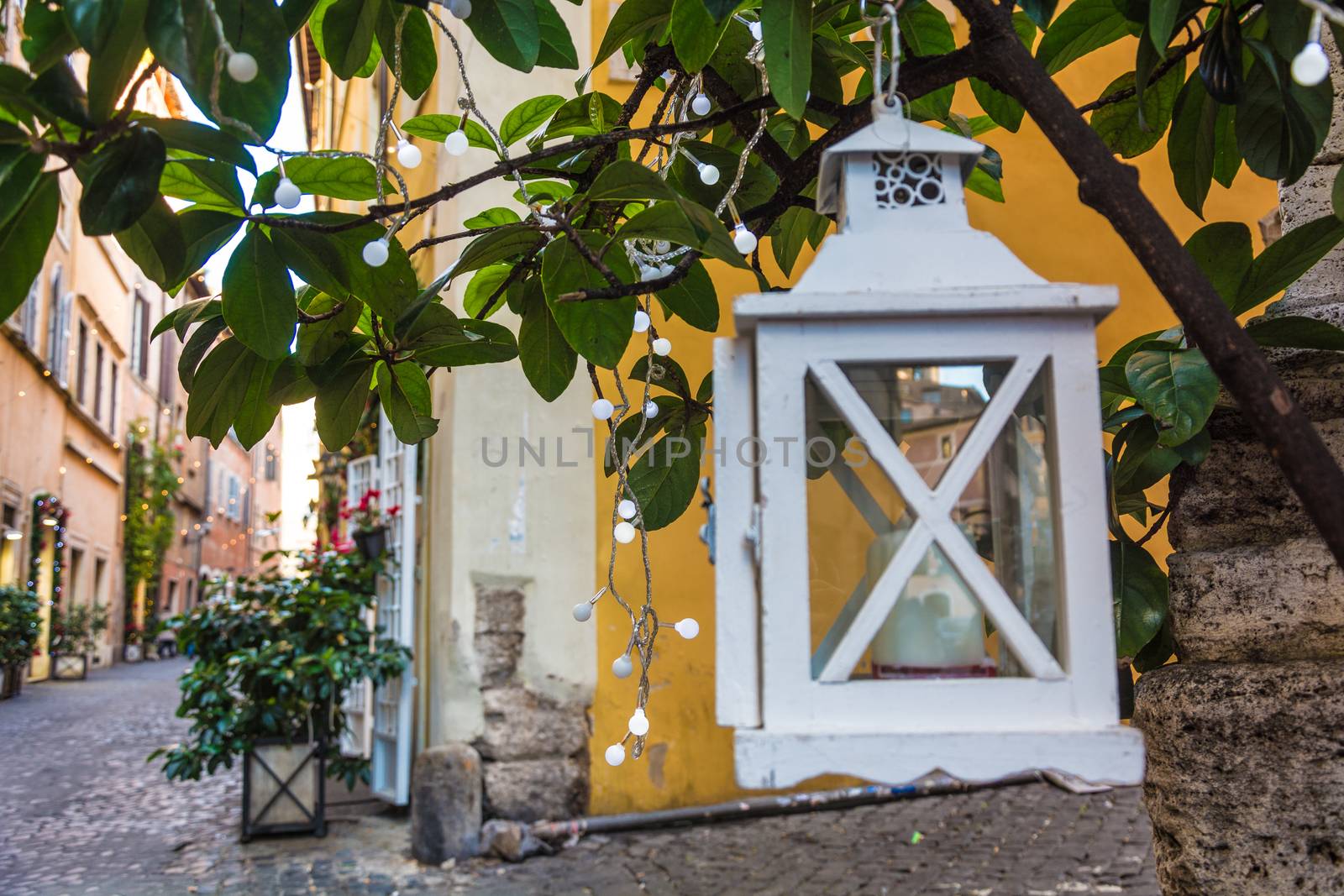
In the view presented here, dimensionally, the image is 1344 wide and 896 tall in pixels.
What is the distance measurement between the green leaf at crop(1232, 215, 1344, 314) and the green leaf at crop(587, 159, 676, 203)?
0.75 meters

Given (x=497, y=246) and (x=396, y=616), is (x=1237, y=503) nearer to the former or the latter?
(x=497, y=246)

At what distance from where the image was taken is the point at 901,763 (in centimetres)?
90

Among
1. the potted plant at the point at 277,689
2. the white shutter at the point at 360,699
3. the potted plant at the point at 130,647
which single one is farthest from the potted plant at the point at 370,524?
the potted plant at the point at 130,647

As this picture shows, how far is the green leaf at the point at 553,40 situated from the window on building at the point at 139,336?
20.8 meters

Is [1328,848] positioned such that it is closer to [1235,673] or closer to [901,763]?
[1235,673]

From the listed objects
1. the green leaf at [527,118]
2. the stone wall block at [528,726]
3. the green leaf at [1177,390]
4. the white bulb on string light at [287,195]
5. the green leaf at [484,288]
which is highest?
the green leaf at [527,118]

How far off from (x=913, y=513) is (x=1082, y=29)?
88cm

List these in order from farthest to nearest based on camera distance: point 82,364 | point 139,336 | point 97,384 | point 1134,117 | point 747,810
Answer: point 139,336 < point 97,384 < point 82,364 < point 747,810 < point 1134,117

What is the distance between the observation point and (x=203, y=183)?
47.0 inches

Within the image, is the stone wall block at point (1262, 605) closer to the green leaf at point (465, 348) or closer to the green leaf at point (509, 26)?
the green leaf at point (465, 348)

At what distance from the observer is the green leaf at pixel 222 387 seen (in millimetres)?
1365

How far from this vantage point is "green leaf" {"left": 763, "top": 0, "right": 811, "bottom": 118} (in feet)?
3.44

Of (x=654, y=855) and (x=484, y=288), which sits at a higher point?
(x=484, y=288)

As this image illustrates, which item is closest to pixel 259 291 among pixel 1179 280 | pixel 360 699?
pixel 1179 280
